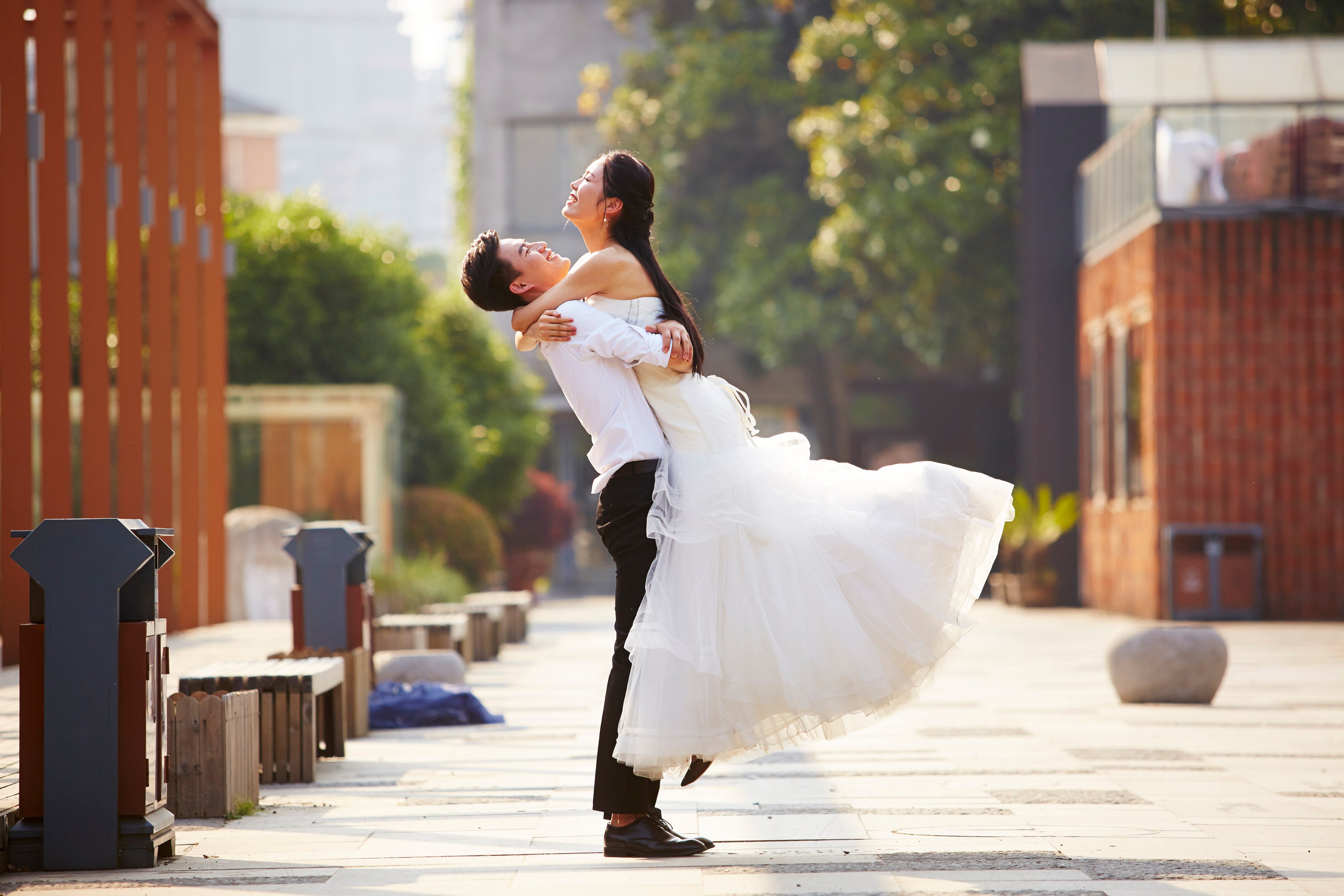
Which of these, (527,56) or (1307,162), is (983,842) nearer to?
(1307,162)

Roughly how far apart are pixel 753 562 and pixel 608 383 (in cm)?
66

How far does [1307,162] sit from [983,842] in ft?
47.2

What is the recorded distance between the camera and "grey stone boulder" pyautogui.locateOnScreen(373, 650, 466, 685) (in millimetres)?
9633

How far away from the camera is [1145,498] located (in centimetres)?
1841

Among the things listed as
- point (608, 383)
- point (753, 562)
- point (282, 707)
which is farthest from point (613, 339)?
point (282, 707)

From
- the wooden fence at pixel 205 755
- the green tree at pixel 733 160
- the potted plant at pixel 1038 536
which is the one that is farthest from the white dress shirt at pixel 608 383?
the green tree at pixel 733 160

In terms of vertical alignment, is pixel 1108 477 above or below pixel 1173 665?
above

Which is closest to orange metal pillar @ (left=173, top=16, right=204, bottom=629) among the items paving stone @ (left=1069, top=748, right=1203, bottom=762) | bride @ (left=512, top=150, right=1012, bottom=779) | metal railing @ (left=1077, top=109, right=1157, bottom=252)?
paving stone @ (left=1069, top=748, right=1203, bottom=762)

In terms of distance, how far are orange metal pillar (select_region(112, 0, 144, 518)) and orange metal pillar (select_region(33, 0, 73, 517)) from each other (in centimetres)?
148

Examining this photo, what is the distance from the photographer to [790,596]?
463 cm

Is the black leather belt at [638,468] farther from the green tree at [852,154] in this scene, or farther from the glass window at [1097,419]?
the green tree at [852,154]

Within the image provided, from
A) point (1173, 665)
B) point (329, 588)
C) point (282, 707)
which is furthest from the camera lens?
point (1173, 665)

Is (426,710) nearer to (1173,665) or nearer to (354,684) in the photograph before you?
(354,684)

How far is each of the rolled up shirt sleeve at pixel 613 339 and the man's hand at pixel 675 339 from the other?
0.6 inches
